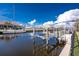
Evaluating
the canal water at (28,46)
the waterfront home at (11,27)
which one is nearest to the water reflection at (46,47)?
the canal water at (28,46)

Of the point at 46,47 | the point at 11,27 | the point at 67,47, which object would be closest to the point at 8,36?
the point at 11,27

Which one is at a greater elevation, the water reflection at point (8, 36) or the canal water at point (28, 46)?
the water reflection at point (8, 36)

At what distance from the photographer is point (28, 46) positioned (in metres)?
1.90

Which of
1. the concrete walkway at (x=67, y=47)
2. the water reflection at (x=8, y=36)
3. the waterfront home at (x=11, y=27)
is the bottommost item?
the concrete walkway at (x=67, y=47)

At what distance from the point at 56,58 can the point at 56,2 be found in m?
0.55

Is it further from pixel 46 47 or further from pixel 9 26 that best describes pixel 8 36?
pixel 46 47

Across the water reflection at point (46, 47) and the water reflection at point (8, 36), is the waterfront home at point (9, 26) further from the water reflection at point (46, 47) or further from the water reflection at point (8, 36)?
the water reflection at point (46, 47)

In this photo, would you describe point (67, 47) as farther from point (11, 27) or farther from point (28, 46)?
point (11, 27)

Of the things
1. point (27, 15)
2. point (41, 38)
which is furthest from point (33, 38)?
point (27, 15)

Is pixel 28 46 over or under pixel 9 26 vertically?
under

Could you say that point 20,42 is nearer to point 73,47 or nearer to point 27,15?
point 27,15

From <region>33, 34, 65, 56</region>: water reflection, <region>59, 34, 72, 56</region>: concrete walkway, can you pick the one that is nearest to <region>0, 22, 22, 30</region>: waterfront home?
<region>33, 34, 65, 56</region>: water reflection

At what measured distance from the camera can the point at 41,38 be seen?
6.21 ft

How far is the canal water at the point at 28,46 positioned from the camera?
1.88 metres
